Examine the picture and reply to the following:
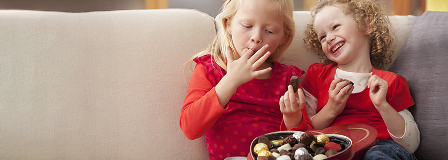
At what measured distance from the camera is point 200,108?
2.87 feet

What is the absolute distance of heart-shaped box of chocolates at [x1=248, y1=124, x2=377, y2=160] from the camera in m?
0.63

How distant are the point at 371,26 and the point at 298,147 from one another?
721 millimetres

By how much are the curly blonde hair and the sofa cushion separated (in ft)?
0.26

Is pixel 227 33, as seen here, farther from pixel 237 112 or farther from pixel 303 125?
pixel 303 125

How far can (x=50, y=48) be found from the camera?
3.49ft

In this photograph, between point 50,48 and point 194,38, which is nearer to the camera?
point 50,48

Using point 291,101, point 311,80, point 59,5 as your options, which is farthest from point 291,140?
point 59,5

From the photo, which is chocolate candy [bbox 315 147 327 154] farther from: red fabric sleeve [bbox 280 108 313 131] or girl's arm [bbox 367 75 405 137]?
girl's arm [bbox 367 75 405 137]

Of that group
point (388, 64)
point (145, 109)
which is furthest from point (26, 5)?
point (388, 64)

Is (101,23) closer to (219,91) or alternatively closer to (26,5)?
(219,91)

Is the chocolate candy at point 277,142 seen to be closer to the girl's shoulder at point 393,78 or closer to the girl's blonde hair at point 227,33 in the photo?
the girl's blonde hair at point 227,33

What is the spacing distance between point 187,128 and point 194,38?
41 cm

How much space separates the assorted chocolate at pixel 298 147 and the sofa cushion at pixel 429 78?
511mm

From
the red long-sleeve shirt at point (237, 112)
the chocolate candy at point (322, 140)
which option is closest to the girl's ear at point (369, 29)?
the red long-sleeve shirt at point (237, 112)
